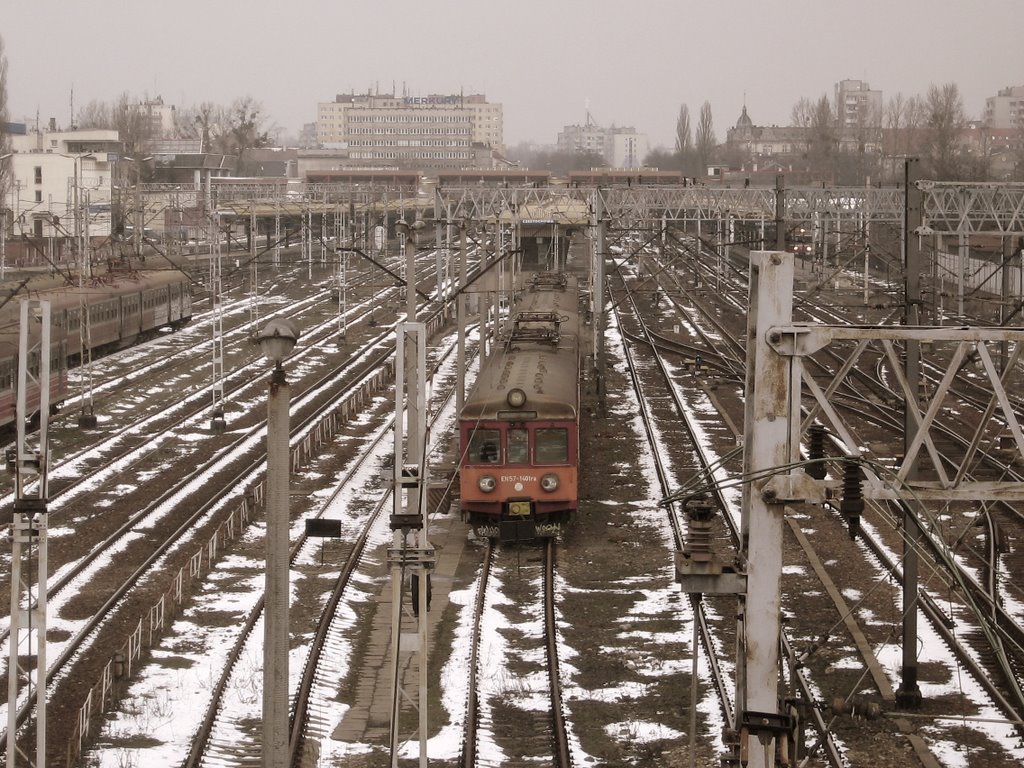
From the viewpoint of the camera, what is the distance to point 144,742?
14.1 metres

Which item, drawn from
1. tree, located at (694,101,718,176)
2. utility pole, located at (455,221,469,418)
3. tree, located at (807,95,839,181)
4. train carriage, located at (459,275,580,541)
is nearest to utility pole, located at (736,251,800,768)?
train carriage, located at (459,275,580,541)

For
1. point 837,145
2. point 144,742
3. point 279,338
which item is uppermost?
point 837,145

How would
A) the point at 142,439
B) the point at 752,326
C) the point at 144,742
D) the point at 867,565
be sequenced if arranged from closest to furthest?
the point at 752,326 < the point at 144,742 < the point at 867,565 < the point at 142,439

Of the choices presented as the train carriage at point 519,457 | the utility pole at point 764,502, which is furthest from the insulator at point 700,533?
the train carriage at point 519,457

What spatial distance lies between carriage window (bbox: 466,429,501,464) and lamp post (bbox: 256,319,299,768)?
10273mm

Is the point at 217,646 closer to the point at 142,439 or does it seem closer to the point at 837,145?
the point at 142,439

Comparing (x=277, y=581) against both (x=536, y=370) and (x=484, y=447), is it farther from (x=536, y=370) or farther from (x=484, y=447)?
(x=536, y=370)

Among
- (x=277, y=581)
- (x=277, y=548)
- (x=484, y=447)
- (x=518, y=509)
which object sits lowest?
(x=518, y=509)

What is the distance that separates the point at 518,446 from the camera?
70.2 feet

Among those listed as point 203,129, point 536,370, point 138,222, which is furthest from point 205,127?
point 536,370

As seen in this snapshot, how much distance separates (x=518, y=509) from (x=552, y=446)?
1.06 metres

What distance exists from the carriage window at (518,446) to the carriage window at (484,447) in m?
0.19

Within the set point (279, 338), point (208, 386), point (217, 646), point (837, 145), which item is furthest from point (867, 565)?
point (837, 145)

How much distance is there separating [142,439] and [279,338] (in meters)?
22.5
